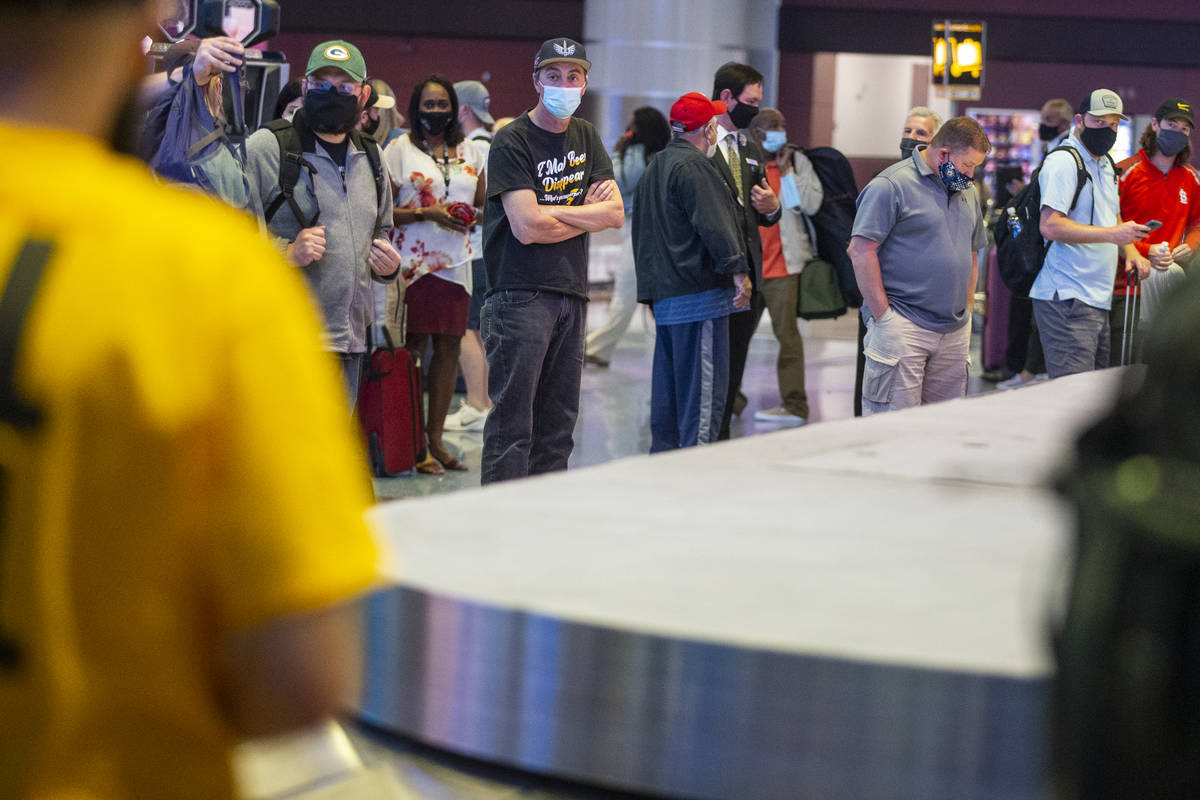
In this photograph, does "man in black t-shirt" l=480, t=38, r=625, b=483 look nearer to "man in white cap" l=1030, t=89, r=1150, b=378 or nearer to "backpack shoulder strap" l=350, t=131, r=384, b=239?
"backpack shoulder strap" l=350, t=131, r=384, b=239

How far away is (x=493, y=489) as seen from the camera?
Answer: 246 cm

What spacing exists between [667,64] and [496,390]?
11.9m

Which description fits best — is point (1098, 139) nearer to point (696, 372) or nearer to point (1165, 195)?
point (1165, 195)

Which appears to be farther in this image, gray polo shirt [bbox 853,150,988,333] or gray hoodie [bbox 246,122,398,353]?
gray polo shirt [bbox 853,150,988,333]

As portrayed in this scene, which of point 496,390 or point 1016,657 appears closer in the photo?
point 1016,657

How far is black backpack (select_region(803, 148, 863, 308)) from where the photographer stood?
8.45 metres

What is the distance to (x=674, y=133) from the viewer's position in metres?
6.30

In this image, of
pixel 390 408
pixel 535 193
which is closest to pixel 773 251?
pixel 390 408

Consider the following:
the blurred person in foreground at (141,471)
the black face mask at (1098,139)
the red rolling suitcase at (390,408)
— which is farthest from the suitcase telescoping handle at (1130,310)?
the blurred person in foreground at (141,471)

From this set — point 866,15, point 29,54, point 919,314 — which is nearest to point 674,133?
point 919,314

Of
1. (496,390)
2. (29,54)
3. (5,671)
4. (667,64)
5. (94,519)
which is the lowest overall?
(496,390)

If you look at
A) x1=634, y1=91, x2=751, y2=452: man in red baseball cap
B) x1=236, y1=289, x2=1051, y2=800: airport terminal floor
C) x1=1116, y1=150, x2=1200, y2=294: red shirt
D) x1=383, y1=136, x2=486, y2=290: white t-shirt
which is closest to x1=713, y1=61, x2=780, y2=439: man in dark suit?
x1=634, y1=91, x2=751, y2=452: man in red baseball cap

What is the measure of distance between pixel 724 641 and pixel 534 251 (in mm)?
3536

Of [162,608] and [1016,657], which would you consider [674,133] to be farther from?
[162,608]
